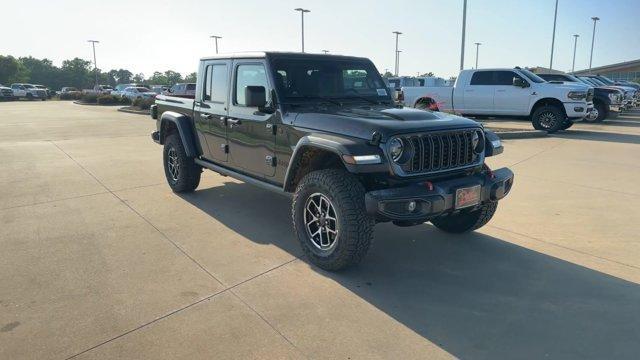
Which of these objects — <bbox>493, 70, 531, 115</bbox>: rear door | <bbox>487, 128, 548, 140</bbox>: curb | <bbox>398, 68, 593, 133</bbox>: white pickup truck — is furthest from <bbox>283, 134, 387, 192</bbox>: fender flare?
<bbox>493, 70, 531, 115</bbox>: rear door

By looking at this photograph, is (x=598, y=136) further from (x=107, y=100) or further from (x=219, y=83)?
(x=107, y=100)

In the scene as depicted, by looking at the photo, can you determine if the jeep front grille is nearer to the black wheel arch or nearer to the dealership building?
the black wheel arch

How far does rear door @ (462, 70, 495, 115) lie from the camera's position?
1424 cm

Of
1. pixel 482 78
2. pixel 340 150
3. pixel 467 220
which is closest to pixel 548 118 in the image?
pixel 482 78

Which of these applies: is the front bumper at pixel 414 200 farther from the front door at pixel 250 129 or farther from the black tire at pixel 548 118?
the black tire at pixel 548 118

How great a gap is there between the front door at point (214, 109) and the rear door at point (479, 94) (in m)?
10.9

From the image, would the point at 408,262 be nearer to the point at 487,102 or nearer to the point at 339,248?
the point at 339,248

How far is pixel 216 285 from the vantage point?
357 centimetres

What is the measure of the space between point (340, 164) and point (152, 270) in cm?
184

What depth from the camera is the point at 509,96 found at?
1391 centimetres

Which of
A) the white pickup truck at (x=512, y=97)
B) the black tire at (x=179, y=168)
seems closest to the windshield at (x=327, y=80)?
the black tire at (x=179, y=168)

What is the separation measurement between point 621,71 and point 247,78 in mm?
73347

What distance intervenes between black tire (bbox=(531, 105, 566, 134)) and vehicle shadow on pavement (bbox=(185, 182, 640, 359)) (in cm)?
1022

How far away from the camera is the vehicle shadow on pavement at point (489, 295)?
283cm
